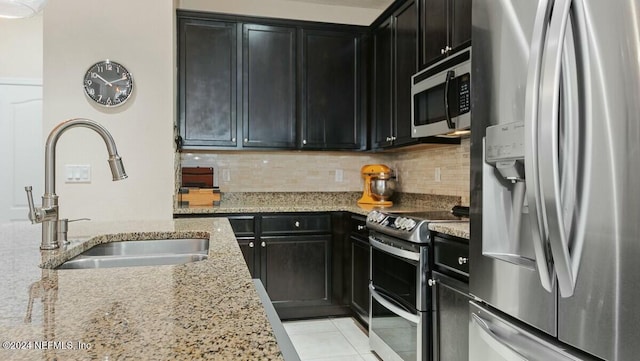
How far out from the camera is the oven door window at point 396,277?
2217mm

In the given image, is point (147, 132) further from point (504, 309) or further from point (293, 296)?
point (504, 309)

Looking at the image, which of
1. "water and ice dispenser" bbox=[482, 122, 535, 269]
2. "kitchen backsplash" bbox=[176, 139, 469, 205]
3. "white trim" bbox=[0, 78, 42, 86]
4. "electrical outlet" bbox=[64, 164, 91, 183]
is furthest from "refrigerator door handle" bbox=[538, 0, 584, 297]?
"white trim" bbox=[0, 78, 42, 86]

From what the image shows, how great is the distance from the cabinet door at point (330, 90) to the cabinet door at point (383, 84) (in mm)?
216

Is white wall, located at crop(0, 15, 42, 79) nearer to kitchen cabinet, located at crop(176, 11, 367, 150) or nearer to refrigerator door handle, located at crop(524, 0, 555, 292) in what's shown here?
kitchen cabinet, located at crop(176, 11, 367, 150)

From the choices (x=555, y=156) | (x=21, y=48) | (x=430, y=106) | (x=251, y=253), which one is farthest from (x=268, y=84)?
(x=555, y=156)

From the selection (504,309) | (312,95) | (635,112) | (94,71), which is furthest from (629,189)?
(94,71)

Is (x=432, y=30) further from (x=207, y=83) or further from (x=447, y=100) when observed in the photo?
(x=207, y=83)

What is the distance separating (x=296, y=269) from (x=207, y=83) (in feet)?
5.49

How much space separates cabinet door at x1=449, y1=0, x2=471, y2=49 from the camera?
7.37 feet

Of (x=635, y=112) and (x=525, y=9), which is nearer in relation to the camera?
(x=635, y=112)

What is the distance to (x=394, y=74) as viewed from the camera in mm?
3242

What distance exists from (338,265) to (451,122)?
1613mm

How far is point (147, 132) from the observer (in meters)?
3.15

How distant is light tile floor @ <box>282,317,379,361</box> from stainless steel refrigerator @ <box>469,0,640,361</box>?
168 centimetres
